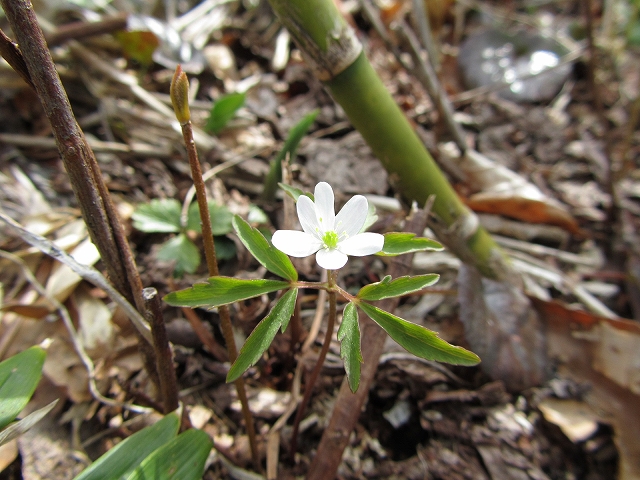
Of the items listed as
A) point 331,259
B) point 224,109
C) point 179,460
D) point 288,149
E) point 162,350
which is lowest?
point 179,460

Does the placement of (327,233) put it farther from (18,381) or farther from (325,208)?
(18,381)

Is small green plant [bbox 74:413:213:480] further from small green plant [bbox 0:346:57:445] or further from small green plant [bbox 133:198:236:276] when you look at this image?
small green plant [bbox 133:198:236:276]

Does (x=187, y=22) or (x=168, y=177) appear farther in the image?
(x=187, y=22)

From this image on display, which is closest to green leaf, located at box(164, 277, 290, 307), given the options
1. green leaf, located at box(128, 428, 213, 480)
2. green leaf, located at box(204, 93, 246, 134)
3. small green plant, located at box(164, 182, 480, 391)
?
small green plant, located at box(164, 182, 480, 391)

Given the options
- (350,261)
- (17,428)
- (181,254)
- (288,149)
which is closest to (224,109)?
(288,149)

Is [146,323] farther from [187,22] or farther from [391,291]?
[187,22]

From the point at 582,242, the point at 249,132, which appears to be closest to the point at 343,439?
the point at 249,132
